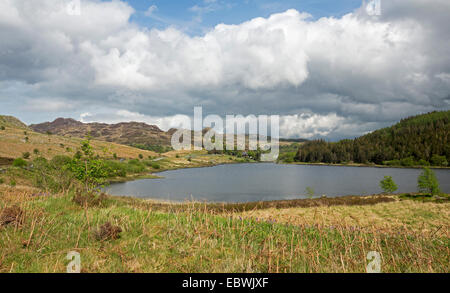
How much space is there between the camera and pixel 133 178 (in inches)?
4801

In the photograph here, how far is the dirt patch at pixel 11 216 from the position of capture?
8.95m

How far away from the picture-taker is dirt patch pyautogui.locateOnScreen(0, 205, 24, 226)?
8.95 m

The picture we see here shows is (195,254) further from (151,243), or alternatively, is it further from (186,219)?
(186,219)

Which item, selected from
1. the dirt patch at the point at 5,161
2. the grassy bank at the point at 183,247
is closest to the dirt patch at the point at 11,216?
the grassy bank at the point at 183,247

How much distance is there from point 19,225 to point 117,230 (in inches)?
139

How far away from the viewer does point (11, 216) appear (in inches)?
364
